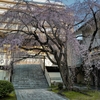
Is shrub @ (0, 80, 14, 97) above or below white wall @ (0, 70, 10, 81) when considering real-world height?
below

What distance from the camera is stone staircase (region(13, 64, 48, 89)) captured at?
1628 centimetres

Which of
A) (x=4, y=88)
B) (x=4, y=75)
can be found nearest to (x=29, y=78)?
(x=4, y=75)

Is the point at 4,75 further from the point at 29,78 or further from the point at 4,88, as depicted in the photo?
the point at 4,88

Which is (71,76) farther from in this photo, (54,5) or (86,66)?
(54,5)

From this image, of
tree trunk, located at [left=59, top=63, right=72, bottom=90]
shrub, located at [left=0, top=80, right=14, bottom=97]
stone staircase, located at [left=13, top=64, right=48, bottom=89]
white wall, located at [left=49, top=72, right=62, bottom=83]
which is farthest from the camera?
white wall, located at [left=49, top=72, right=62, bottom=83]

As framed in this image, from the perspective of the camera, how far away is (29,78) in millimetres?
18016

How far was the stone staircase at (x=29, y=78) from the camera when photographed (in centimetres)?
1628

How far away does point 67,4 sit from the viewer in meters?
11.2

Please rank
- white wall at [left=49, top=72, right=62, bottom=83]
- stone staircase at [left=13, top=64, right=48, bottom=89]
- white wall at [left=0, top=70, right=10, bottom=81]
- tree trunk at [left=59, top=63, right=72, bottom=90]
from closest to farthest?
tree trunk at [left=59, top=63, right=72, bottom=90] < stone staircase at [left=13, top=64, right=48, bottom=89] < white wall at [left=0, top=70, right=10, bottom=81] < white wall at [left=49, top=72, right=62, bottom=83]

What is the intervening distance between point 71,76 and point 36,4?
20.5 ft

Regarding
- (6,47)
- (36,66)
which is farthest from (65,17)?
(36,66)

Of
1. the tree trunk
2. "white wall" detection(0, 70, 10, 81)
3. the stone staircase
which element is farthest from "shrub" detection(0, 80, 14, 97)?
"white wall" detection(0, 70, 10, 81)

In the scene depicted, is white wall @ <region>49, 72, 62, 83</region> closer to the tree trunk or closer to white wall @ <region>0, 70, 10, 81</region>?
white wall @ <region>0, 70, 10, 81</region>

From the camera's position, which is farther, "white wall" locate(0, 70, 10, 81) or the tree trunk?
"white wall" locate(0, 70, 10, 81)
